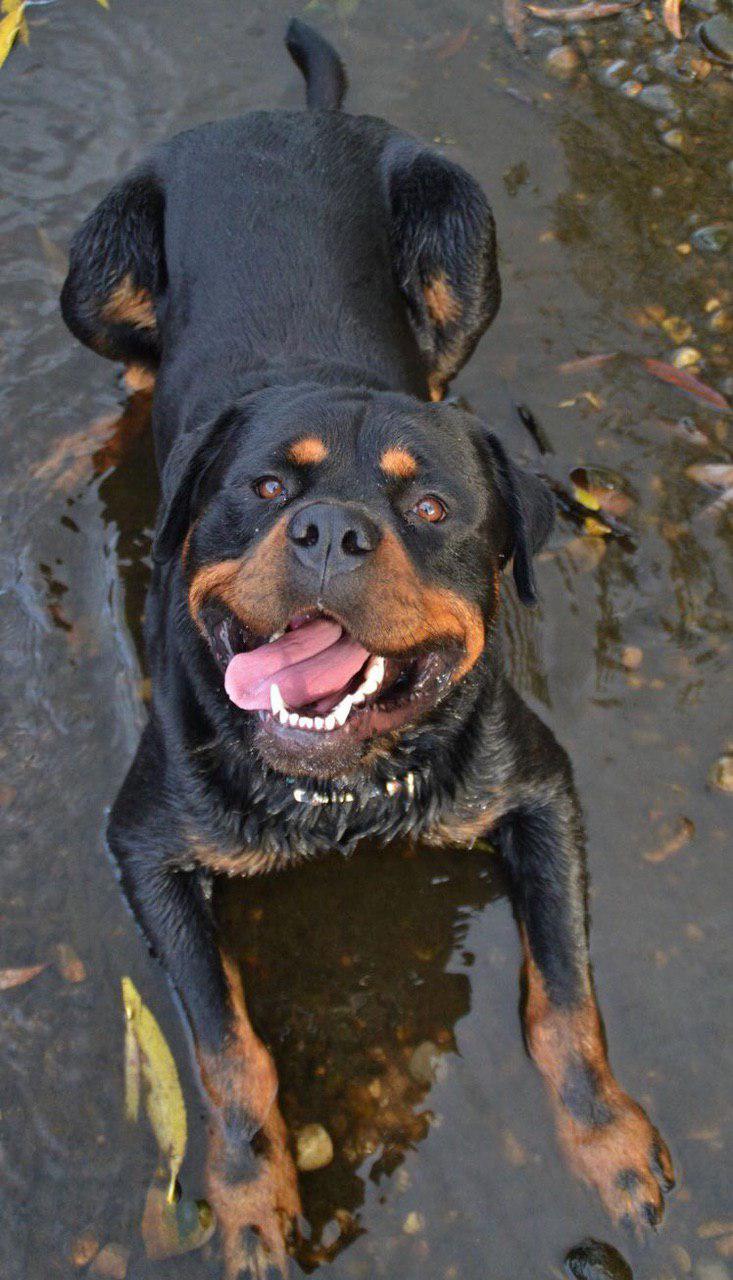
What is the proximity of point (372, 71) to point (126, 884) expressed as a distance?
3717 millimetres

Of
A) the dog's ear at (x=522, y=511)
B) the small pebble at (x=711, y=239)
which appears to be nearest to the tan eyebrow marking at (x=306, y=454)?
the dog's ear at (x=522, y=511)

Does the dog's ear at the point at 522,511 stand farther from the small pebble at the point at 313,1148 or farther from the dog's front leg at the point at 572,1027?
the small pebble at the point at 313,1148

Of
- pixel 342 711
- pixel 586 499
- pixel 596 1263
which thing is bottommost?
pixel 596 1263

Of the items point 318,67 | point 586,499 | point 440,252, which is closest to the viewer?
point 586,499

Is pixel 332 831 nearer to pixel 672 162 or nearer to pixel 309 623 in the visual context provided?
pixel 309 623

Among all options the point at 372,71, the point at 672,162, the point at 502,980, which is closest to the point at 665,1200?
the point at 502,980

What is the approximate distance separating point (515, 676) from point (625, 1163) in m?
1.38

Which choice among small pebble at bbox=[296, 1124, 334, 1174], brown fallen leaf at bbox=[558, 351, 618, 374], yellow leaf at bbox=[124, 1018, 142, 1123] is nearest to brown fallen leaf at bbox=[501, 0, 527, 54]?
brown fallen leaf at bbox=[558, 351, 618, 374]

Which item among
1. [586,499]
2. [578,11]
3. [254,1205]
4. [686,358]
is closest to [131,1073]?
[254,1205]

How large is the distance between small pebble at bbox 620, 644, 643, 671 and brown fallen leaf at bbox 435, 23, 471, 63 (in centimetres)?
297

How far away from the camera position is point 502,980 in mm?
3117

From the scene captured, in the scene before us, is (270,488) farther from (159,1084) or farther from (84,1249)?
(84,1249)

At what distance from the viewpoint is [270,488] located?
2676 millimetres

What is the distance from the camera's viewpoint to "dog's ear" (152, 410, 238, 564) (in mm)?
2885
